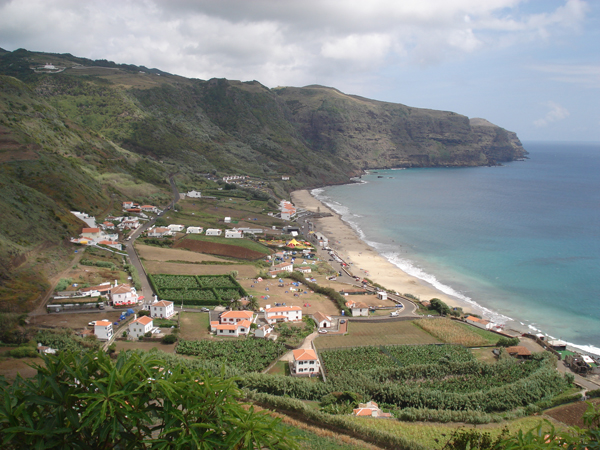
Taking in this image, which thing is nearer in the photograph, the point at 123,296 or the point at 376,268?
the point at 123,296

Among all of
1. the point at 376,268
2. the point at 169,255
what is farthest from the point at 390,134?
the point at 169,255

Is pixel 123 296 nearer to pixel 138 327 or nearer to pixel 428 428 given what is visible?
pixel 138 327

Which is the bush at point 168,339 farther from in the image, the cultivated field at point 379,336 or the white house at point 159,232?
the white house at point 159,232

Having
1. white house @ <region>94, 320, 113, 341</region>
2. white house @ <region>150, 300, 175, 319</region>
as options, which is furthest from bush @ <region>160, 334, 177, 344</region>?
white house @ <region>150, 300, 175, 319</region>

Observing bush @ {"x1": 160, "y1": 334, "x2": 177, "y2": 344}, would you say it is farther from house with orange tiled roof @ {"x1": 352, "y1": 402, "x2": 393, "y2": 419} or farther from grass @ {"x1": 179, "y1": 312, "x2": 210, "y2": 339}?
house with orange tiled roof @ {"x1": 352, "y1": 402, "x2": 393, "y2": 419}

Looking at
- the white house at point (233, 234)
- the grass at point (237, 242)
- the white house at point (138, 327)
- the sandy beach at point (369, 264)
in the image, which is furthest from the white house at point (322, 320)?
the white house at point (233, 234)

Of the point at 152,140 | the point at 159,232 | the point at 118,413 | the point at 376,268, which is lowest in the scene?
the point at 376,268
